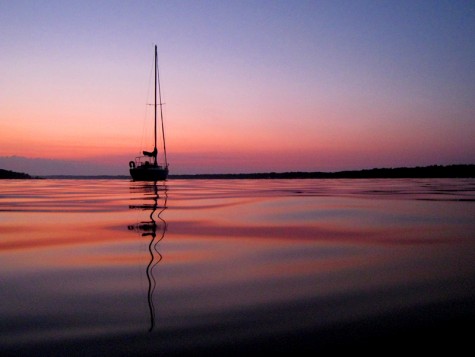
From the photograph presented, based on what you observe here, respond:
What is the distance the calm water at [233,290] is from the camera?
2.90 metres

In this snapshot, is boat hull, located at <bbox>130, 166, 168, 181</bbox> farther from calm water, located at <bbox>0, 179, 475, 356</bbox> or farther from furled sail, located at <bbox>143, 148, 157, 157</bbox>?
calm water, located at <bbox>0, 179, 475, 356</bbox>

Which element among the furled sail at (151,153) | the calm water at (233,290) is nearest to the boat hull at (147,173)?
the furled sail at (151,153)

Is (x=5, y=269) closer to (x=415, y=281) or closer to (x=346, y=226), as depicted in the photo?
(x=415, y=281)

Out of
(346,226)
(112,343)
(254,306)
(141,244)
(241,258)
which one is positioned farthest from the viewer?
(346,226)

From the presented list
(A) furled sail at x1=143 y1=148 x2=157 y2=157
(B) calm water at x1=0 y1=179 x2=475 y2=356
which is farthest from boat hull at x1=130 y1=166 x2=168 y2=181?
(B) calm water at x1=0 y1=179 x2=475 y2=356

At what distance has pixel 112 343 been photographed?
9.32 ft

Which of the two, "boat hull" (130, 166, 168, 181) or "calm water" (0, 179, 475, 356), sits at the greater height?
"boat hull" (130, 166, 168, 181)

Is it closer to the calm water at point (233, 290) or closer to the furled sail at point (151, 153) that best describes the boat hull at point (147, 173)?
the furled sail at point (151, 153)

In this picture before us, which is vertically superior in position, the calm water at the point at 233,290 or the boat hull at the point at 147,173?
the boat hull at the point at 147,173

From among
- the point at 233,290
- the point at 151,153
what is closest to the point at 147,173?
the point at 151,153

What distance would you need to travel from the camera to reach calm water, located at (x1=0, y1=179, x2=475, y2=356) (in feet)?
9.52

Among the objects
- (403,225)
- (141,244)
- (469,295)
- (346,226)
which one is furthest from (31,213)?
(469,295)

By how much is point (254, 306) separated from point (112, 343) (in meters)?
1.25

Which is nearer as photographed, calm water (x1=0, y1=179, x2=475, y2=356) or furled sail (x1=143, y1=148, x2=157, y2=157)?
calm water (x1=0, y1=179, x2=475, y2=356)
